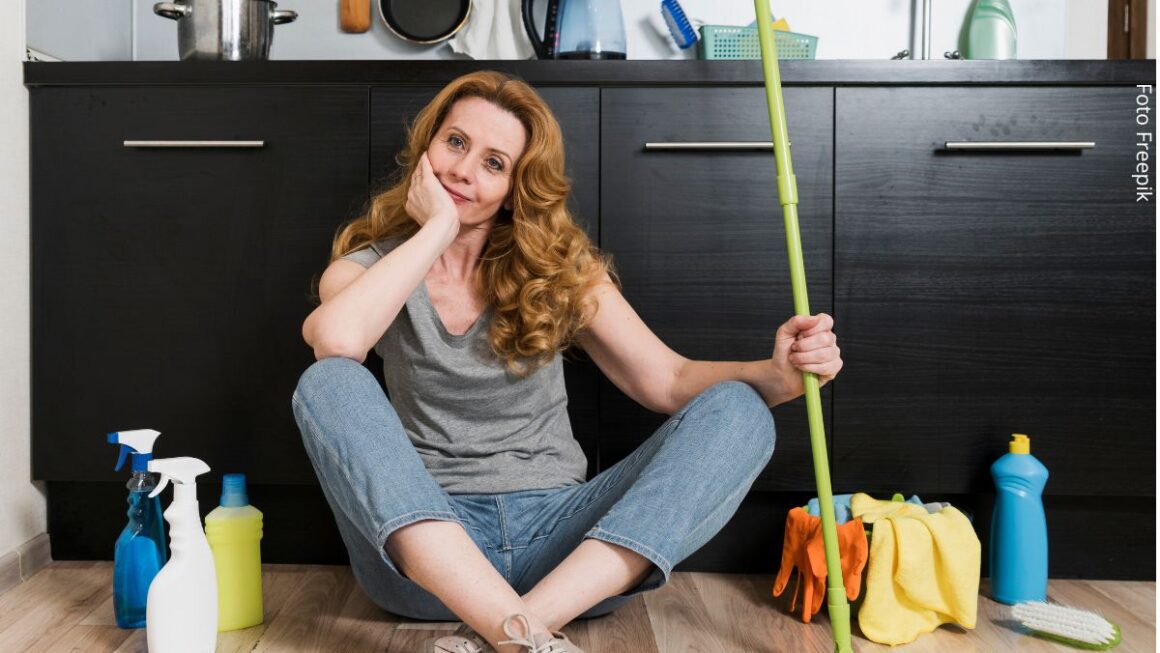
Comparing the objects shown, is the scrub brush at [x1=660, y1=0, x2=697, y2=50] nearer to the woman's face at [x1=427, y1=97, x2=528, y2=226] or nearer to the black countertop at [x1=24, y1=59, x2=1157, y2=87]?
the black countertop at [x1=24, y1=59, x2=1157, y2=87]

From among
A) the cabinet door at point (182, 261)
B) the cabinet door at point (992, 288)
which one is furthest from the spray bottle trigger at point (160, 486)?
the cabinet door at point (992, 288)

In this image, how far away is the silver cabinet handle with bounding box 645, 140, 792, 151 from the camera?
6.07ft

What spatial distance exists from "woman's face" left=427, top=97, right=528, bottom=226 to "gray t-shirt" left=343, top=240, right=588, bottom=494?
159mm

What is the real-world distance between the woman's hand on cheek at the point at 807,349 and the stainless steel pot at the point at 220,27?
1172 mm

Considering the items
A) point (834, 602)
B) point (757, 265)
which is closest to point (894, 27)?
point (757, 265)

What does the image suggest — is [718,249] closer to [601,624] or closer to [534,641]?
[601,624]

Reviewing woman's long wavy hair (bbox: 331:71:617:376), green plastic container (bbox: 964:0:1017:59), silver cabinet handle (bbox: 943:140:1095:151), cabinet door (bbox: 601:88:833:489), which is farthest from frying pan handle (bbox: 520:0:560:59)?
green plastic container (bbox: 964:0:1017:59)

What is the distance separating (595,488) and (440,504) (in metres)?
0.32

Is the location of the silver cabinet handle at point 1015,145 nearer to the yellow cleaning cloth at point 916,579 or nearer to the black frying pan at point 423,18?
the yellow cleaning cloth at point 916,579

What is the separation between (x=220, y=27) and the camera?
193 cm

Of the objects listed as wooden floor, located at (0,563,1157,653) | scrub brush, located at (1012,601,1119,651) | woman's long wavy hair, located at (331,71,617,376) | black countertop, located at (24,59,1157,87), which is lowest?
wooden floor, located at (0,563,1157,653)

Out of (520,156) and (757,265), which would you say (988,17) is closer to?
(757,265)

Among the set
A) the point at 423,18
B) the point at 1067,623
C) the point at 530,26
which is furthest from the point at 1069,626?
the point at 423,18

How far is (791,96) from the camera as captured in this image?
72.8 inches
